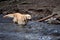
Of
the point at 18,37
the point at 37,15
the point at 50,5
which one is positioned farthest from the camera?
the point at 50,5

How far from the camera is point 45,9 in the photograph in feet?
39.3

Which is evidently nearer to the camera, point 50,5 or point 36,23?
point 36,23

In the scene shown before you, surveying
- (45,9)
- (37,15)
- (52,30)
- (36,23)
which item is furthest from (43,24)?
(45,9)

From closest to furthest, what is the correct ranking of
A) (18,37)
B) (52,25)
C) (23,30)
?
(18,37)
(23,30)
(52,25)

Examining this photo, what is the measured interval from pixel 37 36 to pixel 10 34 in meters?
0.82

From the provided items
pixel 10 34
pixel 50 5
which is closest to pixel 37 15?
pixel 50 5

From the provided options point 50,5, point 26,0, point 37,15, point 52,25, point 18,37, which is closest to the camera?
point 18,37

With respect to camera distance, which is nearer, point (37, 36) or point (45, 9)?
point (37, 36)

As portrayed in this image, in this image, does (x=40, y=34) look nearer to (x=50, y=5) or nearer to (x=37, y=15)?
(x=37, y=15)

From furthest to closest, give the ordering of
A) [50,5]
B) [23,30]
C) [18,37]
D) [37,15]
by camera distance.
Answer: [50,5], [37,15], [23,30], [18,37]

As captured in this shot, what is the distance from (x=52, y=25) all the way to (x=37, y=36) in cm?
184

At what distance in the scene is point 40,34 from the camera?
7.18 meters

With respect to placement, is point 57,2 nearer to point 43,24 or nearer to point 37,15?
point 37,15

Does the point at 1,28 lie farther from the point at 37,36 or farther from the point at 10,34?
the point at 37,36
